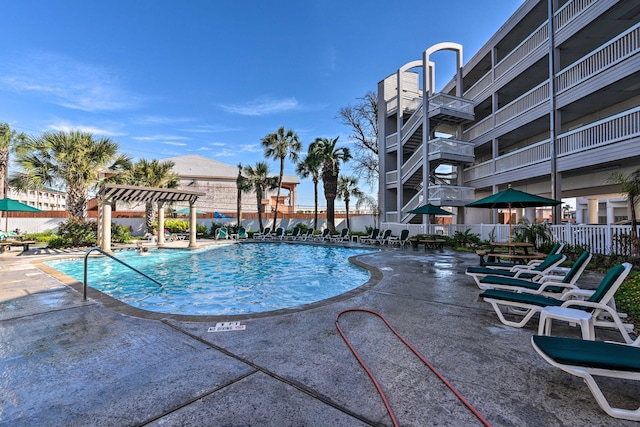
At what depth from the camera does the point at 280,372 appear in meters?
2.89

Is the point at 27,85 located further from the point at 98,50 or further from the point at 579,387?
the point at 579,387

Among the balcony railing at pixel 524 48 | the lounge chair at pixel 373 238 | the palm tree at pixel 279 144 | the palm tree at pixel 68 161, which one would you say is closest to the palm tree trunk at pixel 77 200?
the palm tree at pixel 68 161

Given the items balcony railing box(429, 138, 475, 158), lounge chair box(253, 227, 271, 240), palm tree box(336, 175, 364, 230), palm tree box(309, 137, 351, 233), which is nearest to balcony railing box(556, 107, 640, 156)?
balcony railing box(429, 138, 475, 158)

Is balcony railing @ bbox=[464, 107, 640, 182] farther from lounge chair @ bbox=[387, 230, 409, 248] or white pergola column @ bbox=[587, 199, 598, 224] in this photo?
white pergola column @ bbox=[587, 199, 598, 224]

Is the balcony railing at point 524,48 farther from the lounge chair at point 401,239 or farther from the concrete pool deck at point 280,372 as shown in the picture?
the concrete pool deck at point 280,372

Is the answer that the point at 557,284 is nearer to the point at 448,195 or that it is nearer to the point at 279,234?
the point at 448,195

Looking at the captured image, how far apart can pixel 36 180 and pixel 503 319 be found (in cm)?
2124

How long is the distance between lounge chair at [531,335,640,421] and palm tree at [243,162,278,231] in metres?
23.8

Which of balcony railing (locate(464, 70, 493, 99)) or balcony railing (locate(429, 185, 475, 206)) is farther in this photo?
balcony railing (locate(464, 70, 493, 99))

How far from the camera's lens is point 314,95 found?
24.7 meters

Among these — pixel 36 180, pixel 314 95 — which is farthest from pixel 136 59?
pixel 314 95

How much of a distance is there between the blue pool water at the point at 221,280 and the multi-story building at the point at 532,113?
985cm

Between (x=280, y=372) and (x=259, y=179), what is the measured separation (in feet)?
76.5

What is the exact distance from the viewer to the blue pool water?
666 cm
